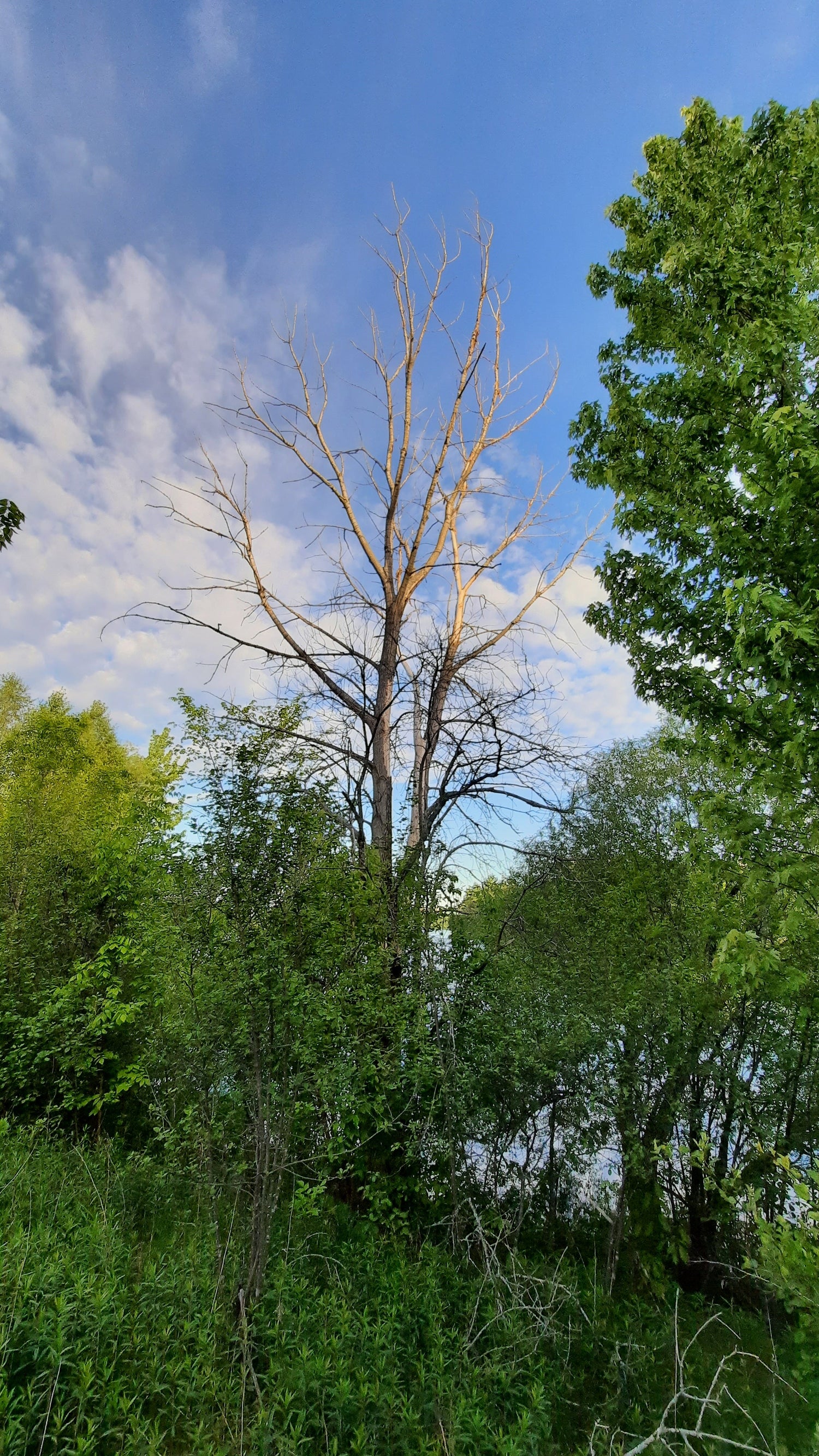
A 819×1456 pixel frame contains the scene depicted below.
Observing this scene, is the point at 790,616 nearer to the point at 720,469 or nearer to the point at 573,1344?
the point at 720,469

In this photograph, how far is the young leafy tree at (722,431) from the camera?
472 cm

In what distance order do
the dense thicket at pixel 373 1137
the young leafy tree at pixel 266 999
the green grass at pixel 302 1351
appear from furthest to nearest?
the young leafy tree at pixel 266 999, the dense thicket at pixel 373 1137, the green grass at pixel 302 1351

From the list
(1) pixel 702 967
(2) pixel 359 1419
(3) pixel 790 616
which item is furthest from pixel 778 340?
(2) pixel 359 1419

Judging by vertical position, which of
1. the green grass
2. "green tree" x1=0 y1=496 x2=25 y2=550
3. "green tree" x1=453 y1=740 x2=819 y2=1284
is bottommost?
the green grass

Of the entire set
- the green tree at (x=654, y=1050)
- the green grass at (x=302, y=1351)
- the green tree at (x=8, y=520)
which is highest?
the green tree at (x=8, y=520)

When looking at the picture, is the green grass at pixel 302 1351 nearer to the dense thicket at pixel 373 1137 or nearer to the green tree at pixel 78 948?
the dense thicket at pixel 373 1137

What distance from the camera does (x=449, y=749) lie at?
8164mm

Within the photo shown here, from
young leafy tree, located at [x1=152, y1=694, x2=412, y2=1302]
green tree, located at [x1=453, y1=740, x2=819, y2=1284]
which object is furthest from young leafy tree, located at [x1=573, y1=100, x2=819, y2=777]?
young leafy tree, located at [x1=152, y1=694, x2=412, y2=1302]

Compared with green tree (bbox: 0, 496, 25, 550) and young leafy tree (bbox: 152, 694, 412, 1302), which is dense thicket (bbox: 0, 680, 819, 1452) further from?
green tree (bbox: 0, 496, 25, 550)

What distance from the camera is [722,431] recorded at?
5.79 meters

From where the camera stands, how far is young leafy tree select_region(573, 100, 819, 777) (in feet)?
15.5

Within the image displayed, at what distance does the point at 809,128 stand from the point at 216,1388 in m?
10.2

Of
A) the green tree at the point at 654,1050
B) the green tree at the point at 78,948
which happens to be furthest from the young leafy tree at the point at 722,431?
the green tree at the point at 78,948

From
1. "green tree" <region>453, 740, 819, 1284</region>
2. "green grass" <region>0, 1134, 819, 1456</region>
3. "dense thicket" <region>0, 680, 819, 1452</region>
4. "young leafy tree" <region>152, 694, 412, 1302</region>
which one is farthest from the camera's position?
"green tree" <region>453, 740, 819, 1284</region>
